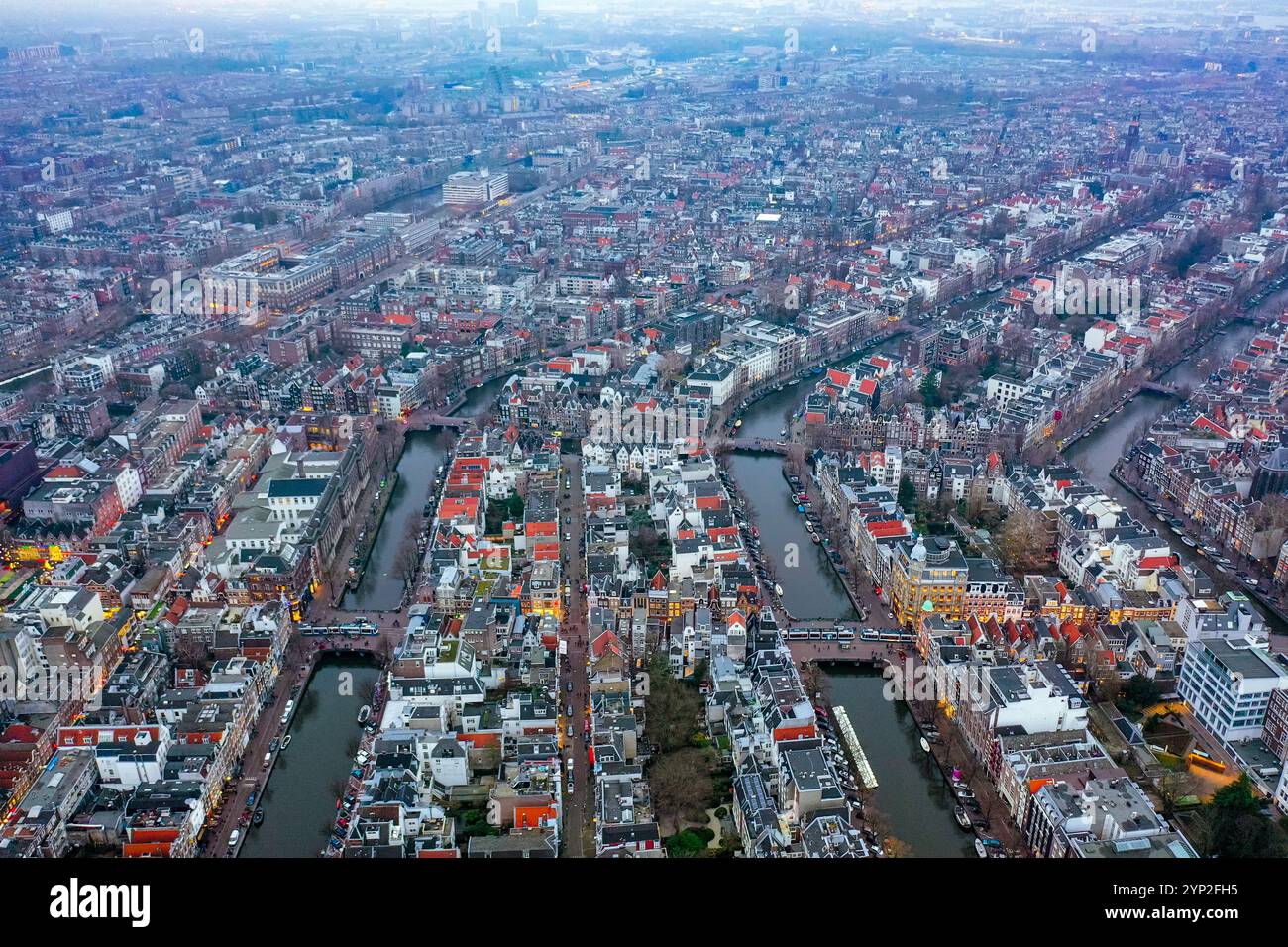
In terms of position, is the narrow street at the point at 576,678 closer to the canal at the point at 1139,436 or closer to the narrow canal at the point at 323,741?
the narrow canal at the point at 323,741

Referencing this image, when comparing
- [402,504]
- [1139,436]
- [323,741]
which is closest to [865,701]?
[323,741]

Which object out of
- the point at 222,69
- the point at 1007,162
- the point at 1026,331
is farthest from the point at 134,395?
the point at 222,69

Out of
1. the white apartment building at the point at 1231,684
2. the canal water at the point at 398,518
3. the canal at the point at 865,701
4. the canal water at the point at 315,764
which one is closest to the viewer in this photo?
the canal water at the point at 315,764

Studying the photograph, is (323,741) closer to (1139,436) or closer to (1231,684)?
(1231,684)

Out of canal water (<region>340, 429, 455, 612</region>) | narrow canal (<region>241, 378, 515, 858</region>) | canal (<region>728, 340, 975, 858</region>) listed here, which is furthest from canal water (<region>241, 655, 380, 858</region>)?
canal (<region>728, 340, 975, 858</region>)

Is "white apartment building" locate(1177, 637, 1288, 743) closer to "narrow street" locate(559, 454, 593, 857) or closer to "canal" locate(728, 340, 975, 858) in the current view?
"canal" locate(728, 340, 975, 858)

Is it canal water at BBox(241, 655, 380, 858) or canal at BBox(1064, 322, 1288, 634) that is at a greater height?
canal at BBox(1064, 322, 1288, 634)

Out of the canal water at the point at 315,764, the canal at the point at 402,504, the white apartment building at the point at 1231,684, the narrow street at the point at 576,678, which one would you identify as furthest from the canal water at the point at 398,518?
the white apartment building at the point at 1231,684
